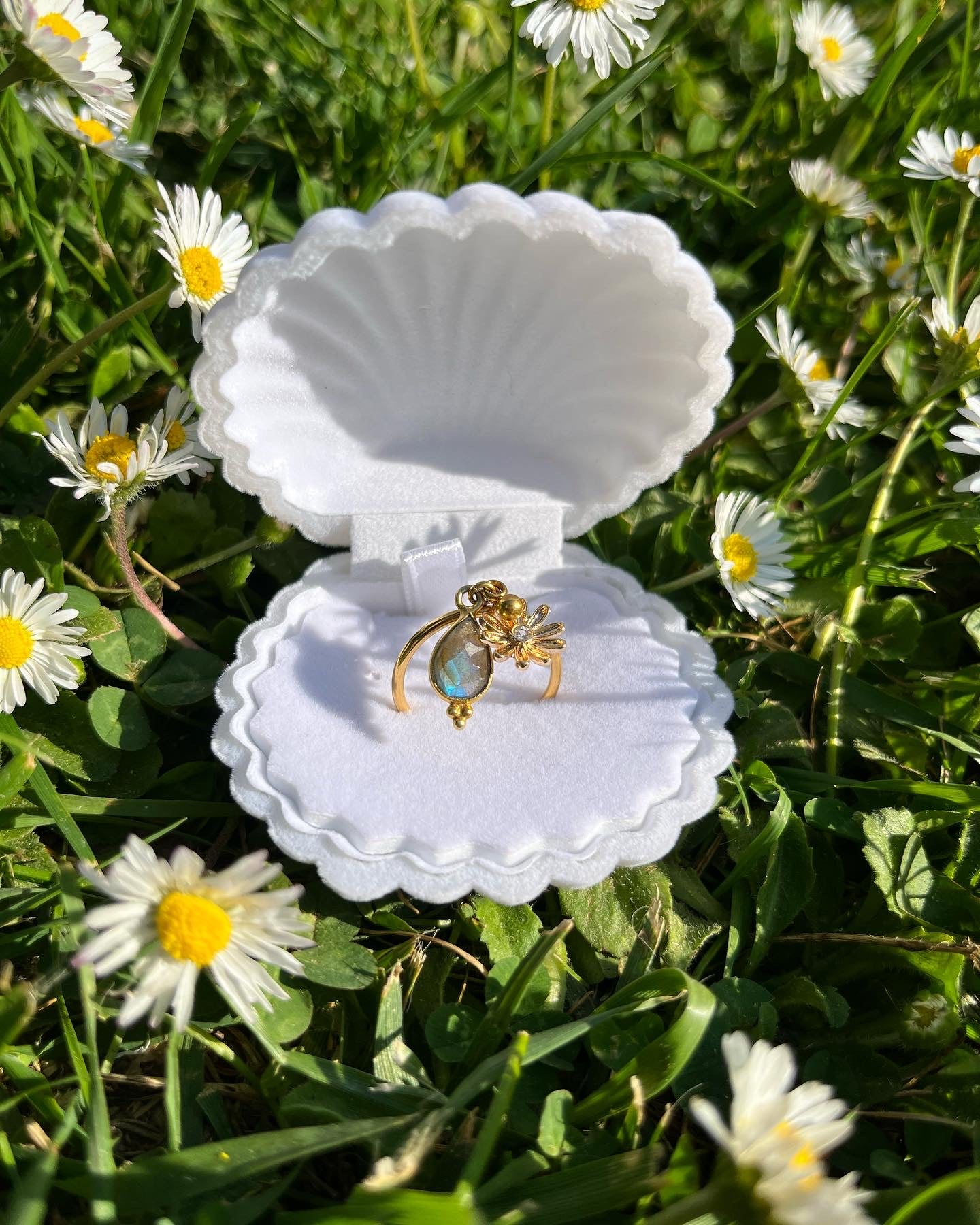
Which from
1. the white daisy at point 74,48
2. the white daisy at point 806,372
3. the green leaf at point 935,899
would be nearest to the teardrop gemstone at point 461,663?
the green leaf at point 935,899

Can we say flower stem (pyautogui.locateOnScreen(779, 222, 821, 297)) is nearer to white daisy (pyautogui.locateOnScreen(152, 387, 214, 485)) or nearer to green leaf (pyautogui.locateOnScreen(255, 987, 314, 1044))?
white daisy (pyautogui.locateOnScreen(152, 387, 214, 485))

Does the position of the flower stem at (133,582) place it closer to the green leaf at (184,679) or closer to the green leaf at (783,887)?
the green leaf at (184,679)

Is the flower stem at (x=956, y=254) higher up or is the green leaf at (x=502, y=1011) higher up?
the flower stem at (x=956, y=254)

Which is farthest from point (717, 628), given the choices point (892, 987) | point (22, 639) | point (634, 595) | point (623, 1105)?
point (22, 639)

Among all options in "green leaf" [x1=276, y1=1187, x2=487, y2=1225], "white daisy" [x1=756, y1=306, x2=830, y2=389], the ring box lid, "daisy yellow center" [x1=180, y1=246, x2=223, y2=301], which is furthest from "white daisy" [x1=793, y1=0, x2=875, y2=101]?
"green leaf" [x1=276, y1=1187, x2=487, y2=1225]

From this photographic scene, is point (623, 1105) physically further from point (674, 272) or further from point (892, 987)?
point (674, 272)

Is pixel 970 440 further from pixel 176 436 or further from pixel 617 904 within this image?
pixel 176 436
